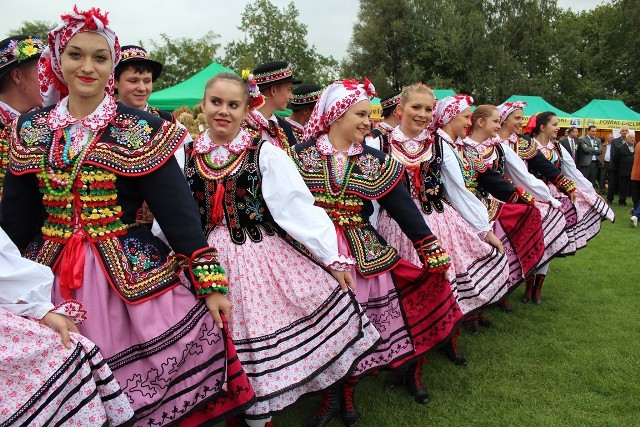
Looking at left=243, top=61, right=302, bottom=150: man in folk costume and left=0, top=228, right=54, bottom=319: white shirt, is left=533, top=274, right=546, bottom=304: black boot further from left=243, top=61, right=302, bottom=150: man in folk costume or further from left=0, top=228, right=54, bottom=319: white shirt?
left=0, top=228, right=54, bottom=319: white shirt

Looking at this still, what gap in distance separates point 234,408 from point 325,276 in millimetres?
736

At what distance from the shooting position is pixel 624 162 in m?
12.0

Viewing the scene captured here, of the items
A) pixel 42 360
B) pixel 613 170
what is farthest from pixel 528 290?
pixel 613 170

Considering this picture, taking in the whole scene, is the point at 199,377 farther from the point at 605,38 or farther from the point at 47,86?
the point at 605,38

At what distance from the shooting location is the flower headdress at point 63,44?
6.10 feet

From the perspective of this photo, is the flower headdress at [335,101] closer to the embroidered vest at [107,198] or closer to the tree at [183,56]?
the embroidered vest at [107,198]

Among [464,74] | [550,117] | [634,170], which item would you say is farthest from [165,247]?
[464,74]

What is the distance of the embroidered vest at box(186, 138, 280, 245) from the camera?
2516mm

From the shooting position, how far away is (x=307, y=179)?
2955mm

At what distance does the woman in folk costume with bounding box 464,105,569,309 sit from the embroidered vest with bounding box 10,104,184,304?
3.12 meters

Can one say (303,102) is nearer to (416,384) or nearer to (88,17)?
(416,384)

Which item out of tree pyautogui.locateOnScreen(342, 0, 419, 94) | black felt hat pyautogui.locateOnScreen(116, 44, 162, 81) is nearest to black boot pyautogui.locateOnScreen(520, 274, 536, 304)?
black felt hat pyautogui.locateOnScreen(116, 44, 162, 81)

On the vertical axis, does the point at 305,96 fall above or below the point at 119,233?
above

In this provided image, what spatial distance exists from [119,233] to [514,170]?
3.72m
